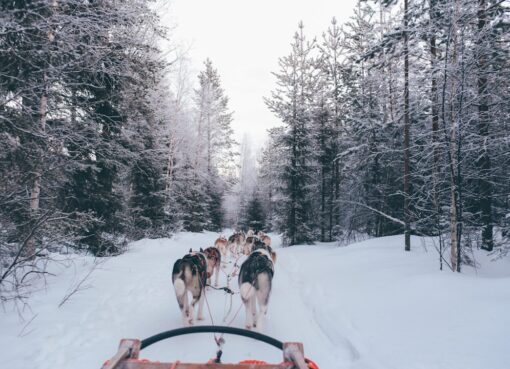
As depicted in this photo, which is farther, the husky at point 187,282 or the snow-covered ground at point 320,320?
the husky at point 187,282

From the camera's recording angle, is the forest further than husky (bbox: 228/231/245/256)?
No

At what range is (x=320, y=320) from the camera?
533 centimetres

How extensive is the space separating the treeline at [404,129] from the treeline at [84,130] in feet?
26.2

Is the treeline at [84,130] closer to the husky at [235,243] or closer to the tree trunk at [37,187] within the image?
the tree trunk at [37,187]

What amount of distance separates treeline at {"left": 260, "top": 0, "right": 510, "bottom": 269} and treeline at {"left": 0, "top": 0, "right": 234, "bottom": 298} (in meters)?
7.98

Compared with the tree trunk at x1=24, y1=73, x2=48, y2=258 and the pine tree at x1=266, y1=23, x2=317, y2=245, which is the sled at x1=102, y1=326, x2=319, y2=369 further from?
the pine tree at x1=266, y1=23, x2=317, y2=245

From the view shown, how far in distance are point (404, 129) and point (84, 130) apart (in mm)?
11655

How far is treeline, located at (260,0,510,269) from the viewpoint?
22.7 ft

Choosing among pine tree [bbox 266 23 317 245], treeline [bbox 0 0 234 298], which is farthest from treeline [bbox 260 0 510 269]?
treeline [bbox 0 0 234 298]

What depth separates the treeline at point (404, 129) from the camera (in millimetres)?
6934

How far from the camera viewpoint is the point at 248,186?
1896 inches

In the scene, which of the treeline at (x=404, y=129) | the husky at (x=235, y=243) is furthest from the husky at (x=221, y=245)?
the treeline at (x=404, y=129)

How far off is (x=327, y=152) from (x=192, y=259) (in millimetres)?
18514

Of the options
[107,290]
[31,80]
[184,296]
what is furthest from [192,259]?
[31,80]
